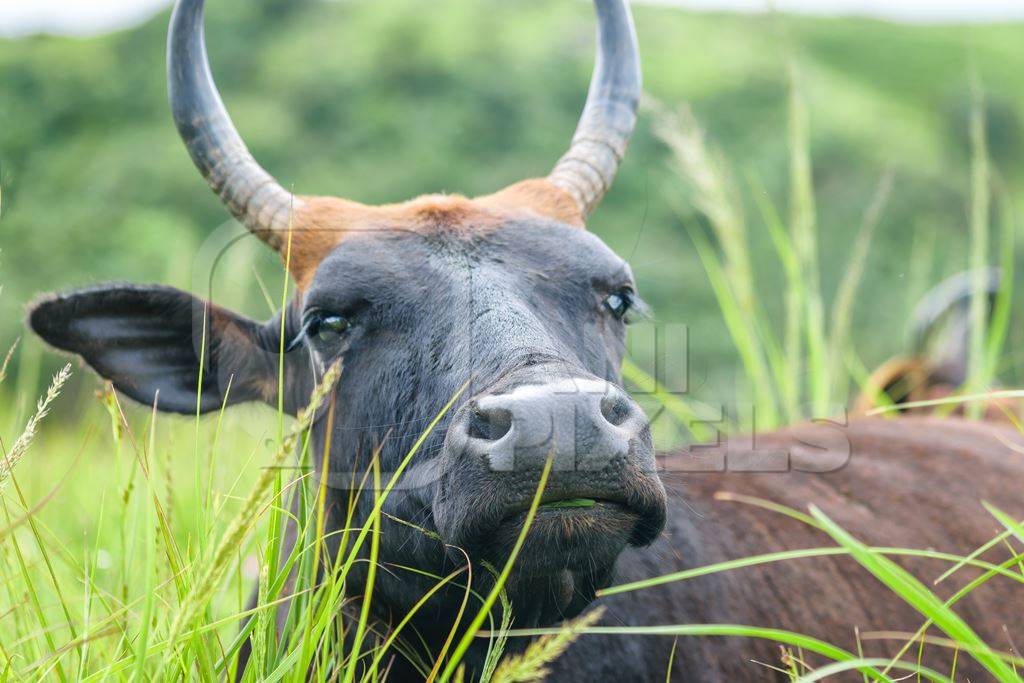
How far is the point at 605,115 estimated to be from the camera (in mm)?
4094

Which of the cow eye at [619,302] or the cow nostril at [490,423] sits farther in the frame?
the cow eye at [619,302]

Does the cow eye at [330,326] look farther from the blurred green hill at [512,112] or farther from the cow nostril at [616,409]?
the blurred green hill at [512,112]

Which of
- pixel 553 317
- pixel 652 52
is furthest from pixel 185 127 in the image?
pixel 652 52

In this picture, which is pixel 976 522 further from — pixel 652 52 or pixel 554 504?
pixel 652 52

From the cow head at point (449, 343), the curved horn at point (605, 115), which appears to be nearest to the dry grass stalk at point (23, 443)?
the cow head at point (449, 343)

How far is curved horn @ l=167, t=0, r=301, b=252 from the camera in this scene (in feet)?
12.0

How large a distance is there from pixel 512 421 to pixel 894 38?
5051 centimetres

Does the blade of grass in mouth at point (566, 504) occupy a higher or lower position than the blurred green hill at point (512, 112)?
higher

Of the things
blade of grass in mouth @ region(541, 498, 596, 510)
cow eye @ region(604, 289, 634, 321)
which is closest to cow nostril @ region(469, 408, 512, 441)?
blade of grass in mouth @ region(541, 498, 596, 510)

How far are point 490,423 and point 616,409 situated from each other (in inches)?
14.6

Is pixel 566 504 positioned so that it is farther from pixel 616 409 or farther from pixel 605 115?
pixel 605 115

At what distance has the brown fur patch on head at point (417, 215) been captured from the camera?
11.5 ft

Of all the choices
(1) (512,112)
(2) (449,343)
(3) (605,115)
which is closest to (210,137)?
(2) (449,343)

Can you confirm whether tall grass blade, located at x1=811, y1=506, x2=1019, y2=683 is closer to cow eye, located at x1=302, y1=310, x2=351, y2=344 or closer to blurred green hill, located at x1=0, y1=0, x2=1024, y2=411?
cow eye, located at x1=302, y1=310, x2=351, y2=344
